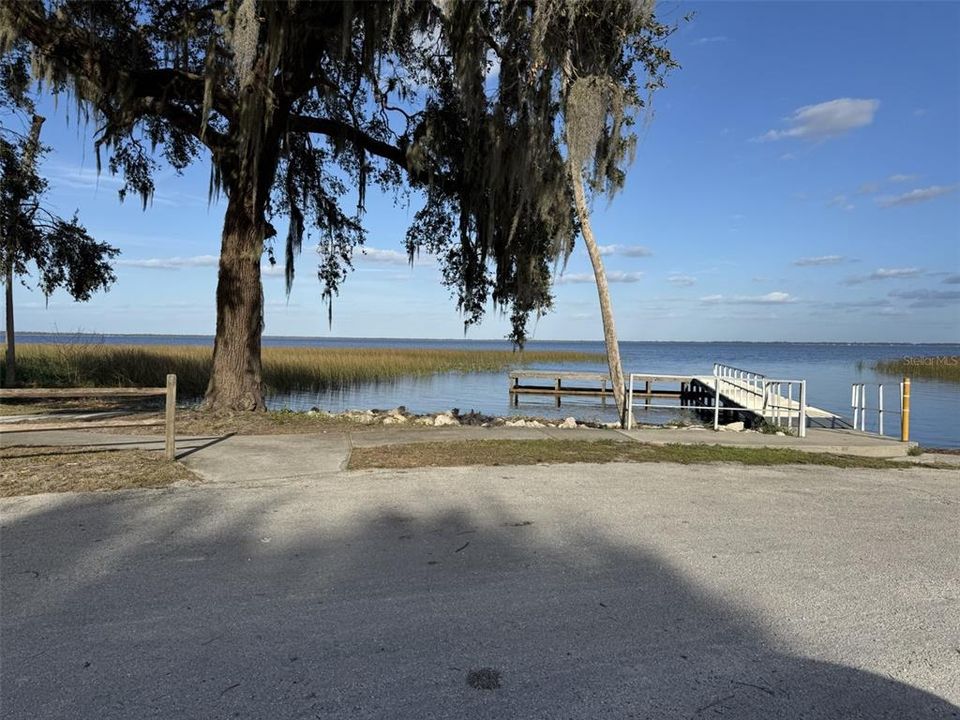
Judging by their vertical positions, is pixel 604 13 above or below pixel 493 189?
above

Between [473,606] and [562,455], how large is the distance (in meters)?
5.22

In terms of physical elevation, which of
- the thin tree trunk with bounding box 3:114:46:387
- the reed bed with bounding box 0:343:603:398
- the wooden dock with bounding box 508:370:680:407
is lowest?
the wooden dock with bounding box 508:370:680:407

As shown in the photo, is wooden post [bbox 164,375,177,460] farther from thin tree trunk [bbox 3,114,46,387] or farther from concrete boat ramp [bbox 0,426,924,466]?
thin tree trunk [bbox 3,114,46,387]

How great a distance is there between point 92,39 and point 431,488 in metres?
9.25

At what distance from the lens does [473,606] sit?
12.5 feet

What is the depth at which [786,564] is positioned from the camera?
4.62m

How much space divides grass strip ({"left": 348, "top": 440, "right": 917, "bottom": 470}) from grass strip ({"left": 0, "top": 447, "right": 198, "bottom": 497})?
2.13 metres

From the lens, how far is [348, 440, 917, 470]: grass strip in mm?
8352

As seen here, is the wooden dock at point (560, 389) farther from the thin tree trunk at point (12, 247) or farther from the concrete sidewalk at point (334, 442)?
the thin tree trunk at point (12, 247)

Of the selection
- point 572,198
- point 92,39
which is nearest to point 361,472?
point 572,198

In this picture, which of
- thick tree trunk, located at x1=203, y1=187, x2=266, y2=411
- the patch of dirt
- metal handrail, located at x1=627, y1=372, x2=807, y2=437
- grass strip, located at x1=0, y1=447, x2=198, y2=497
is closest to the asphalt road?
the patch of dirt

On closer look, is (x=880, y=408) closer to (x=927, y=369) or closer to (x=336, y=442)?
(x=336, y=442)

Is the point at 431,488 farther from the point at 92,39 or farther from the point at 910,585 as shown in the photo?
the point at 92,39

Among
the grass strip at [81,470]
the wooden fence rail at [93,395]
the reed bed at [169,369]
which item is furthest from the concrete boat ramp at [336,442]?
the reed bed at [169,369]
